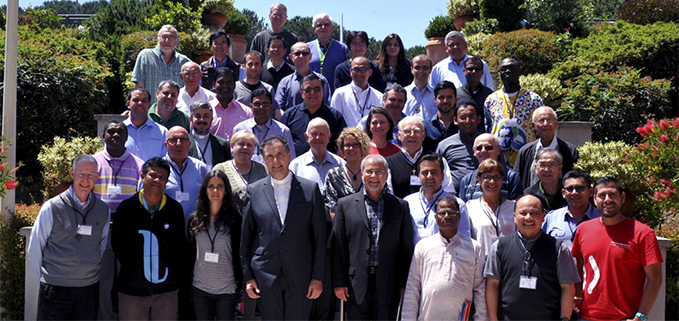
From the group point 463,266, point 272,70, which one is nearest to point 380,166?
point 463,266

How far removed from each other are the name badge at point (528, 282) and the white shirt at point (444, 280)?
34 centimetres

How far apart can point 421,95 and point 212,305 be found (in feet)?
14.6

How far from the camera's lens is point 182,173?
6.45 m

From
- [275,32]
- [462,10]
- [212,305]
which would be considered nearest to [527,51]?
[462,10]

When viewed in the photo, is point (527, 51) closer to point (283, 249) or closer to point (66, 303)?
point (283, 249)

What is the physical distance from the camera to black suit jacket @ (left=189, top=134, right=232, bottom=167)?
277 inches

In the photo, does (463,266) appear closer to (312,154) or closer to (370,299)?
(370,299)

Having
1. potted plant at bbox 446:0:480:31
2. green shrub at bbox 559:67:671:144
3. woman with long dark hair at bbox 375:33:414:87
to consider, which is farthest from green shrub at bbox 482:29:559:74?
potted plant at bbox 446:0:480:31

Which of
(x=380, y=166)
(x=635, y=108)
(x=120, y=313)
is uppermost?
(x=635, y=108)

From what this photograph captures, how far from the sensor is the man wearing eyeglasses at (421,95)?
28.9 feet

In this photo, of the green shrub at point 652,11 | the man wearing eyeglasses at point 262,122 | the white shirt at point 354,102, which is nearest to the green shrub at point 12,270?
the man wearing eyeglasses at point 262,122

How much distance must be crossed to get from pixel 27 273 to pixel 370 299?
12.2 feet

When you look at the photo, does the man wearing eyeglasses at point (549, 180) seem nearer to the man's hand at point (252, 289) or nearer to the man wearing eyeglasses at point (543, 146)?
the man wearing eyeglasses at point (543, 146)

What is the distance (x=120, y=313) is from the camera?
5781mm
